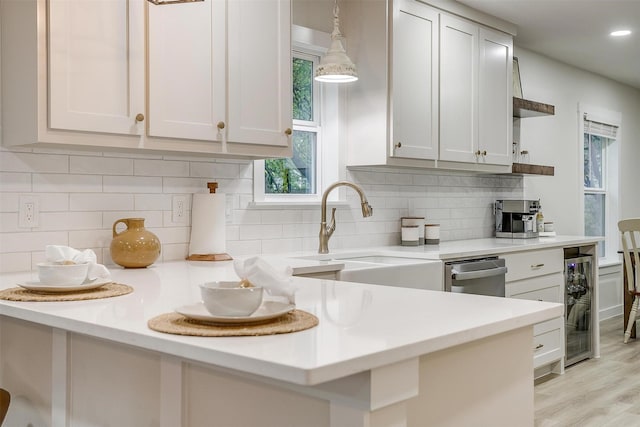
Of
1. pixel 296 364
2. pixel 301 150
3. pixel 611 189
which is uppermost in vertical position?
pixel 301 150

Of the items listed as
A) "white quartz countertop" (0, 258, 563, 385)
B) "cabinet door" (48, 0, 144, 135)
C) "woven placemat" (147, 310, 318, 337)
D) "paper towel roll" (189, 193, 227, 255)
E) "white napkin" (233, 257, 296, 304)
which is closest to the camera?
"white quartz countertop" (0, 258, 563, 385)

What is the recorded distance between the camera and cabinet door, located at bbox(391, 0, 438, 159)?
12.7 ft

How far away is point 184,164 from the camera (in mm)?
3131

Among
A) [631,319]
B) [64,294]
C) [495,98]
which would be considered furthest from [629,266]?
[64,294]

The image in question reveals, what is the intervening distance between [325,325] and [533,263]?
3369 millimetres

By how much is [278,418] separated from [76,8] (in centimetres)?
176

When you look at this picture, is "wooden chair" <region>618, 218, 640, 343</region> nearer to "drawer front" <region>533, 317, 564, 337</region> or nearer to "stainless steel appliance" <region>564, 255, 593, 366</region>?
"stainless steel appliance" <region>564, 255, 593, 366</region>

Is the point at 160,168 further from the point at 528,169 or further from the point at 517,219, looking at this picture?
the point at 528,169

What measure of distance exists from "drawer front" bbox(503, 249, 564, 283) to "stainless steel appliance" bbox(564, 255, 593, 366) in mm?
173

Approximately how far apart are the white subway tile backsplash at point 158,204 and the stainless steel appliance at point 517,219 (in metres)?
0.96

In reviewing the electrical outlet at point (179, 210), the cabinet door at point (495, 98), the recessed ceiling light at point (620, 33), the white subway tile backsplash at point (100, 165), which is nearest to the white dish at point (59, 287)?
the white subway tile backsplash at point (100, 165)

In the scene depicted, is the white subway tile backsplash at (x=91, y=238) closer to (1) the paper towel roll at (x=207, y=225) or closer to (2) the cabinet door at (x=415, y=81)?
(1) the paper towel roll at (x=207, y=225)

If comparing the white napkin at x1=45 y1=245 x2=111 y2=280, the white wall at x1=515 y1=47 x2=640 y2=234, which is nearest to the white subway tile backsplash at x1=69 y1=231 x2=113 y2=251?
the white napkin at x1=45 y1=245 x2=111 y2=280

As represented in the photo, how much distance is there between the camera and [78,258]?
2.00m
